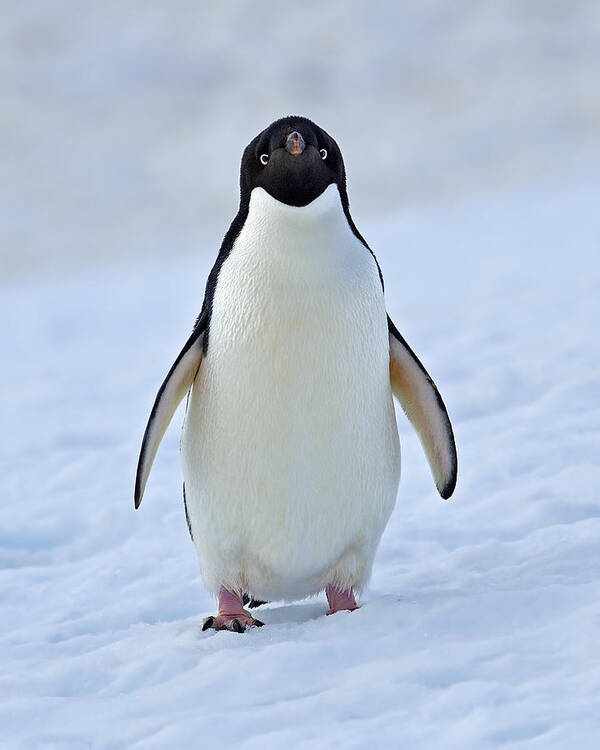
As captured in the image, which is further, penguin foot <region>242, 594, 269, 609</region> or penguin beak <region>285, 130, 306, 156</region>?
penguin foot <region>242, 594, 269, 609</region>

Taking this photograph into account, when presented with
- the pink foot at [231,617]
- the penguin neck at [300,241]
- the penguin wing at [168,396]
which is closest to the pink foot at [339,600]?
the pink foot at [231,617]

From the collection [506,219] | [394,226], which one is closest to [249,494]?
[506,219]

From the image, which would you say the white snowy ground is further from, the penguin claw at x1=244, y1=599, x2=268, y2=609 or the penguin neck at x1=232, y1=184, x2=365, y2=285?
the penguin neck at x1=232, y1=184, x2=365, y2=285

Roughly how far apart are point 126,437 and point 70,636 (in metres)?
2.38

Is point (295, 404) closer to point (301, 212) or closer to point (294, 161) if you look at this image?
point (301, 212)

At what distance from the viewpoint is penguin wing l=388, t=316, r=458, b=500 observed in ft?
10.5

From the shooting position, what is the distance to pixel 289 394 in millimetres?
2830

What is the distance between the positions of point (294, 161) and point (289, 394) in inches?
20.3

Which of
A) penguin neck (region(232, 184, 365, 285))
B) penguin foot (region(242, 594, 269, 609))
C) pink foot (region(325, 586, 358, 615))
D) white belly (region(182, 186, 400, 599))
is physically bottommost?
pink foot (region(325, 586, 358, 615))

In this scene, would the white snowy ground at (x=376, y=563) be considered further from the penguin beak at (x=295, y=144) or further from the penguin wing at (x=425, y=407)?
the penguin beak at (x=295, y=144)

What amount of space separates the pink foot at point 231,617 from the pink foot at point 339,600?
182 mm

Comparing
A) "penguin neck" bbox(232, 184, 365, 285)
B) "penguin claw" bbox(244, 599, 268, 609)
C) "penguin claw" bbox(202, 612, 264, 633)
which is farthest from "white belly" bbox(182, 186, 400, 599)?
"penguin claw" bbox(244, 599, 268, 609)

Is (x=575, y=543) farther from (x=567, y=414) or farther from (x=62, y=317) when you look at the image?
(x=62, y=317)

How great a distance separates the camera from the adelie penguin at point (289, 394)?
2.83m
